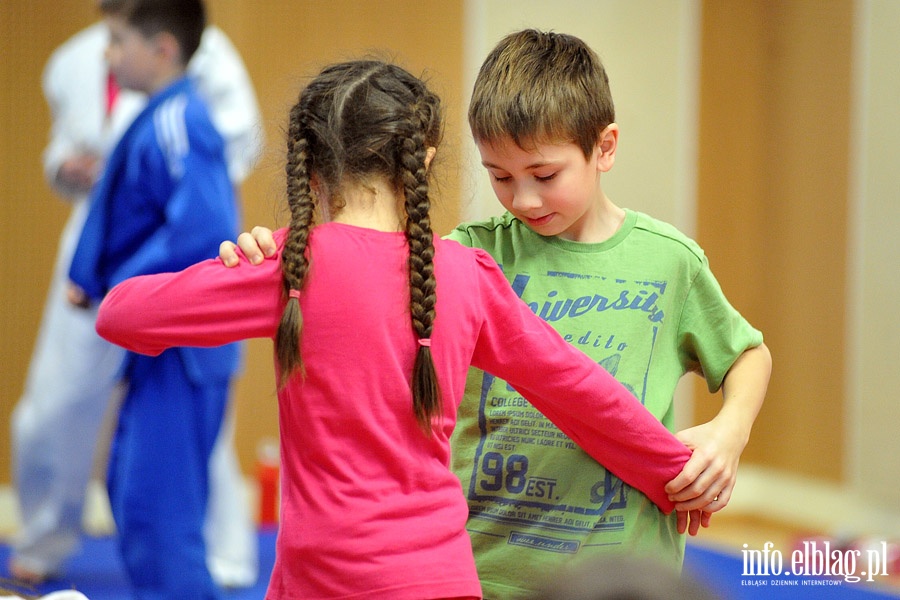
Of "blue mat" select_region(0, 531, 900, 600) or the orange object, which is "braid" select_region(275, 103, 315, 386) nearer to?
"blue mat" select_region(0, 531, 900, 600)

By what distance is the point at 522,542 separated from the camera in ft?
4.96

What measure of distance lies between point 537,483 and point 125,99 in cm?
303

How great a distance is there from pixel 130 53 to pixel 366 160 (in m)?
1.90

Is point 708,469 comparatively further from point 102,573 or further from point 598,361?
point 102,573

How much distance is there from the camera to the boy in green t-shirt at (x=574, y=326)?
146cm

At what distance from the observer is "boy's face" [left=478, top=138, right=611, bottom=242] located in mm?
1444

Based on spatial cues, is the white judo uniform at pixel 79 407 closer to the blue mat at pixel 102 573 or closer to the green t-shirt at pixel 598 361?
the blue mat at pixel 102 573

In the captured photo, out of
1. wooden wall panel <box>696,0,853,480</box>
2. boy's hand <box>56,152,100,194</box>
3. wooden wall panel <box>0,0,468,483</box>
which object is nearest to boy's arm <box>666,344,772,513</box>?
wooden wall panel <box>0,0,468,483</box>

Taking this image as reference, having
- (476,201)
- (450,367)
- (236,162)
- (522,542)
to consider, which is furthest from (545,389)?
(476,201)

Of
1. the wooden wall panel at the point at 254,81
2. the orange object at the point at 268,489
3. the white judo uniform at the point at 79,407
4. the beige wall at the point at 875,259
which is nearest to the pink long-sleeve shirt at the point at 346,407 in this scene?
the white judo uniform at the point at 79,407

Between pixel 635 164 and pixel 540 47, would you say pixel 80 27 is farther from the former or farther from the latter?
pixel 540 47

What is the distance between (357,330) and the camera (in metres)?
1.22

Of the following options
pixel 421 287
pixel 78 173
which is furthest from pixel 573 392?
pixel 78 173

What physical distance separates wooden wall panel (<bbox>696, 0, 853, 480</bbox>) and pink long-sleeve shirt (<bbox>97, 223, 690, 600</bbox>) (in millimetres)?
4072
